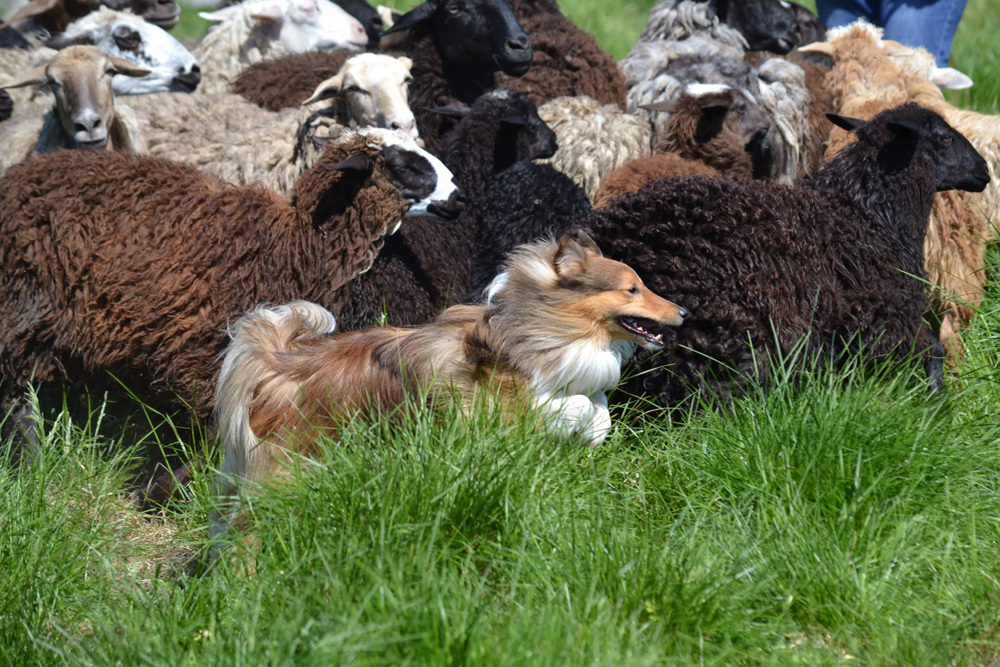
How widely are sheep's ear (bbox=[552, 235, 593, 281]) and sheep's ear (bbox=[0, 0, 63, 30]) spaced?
563cm

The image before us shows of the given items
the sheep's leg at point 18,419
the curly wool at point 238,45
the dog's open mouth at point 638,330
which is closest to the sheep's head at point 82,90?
the sheep's leg at point 18,419

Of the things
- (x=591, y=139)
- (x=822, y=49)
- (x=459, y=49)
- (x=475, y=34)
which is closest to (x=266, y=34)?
(x=459, y=49)

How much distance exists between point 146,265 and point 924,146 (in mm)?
3210

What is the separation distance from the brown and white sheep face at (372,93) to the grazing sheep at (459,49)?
1.33 feet

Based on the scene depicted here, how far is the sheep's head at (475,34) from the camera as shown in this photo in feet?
21.2

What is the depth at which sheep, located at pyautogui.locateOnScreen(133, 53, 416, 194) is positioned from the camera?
5750 mm

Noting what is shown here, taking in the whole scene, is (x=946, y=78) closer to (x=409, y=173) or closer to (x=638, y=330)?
(x=409, y=173)

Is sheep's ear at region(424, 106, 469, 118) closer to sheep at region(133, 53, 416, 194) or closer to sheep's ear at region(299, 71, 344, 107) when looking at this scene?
sheep at region(133, 53, 416, 194)

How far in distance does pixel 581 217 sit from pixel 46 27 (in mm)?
4838

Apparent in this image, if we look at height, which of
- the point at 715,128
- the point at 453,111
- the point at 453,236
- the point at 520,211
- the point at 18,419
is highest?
the point at 453,111

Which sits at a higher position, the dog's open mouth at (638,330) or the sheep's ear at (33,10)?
the sheep's ear at (33,10)

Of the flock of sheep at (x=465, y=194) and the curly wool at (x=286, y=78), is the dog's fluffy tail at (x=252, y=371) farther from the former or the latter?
the curly wool at (x=286, y=78)

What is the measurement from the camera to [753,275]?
4.18 meters

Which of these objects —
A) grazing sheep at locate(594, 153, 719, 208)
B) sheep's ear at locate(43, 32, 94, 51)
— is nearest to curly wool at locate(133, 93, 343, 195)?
sheep's ear at locate(43, 32, 94, 51)
